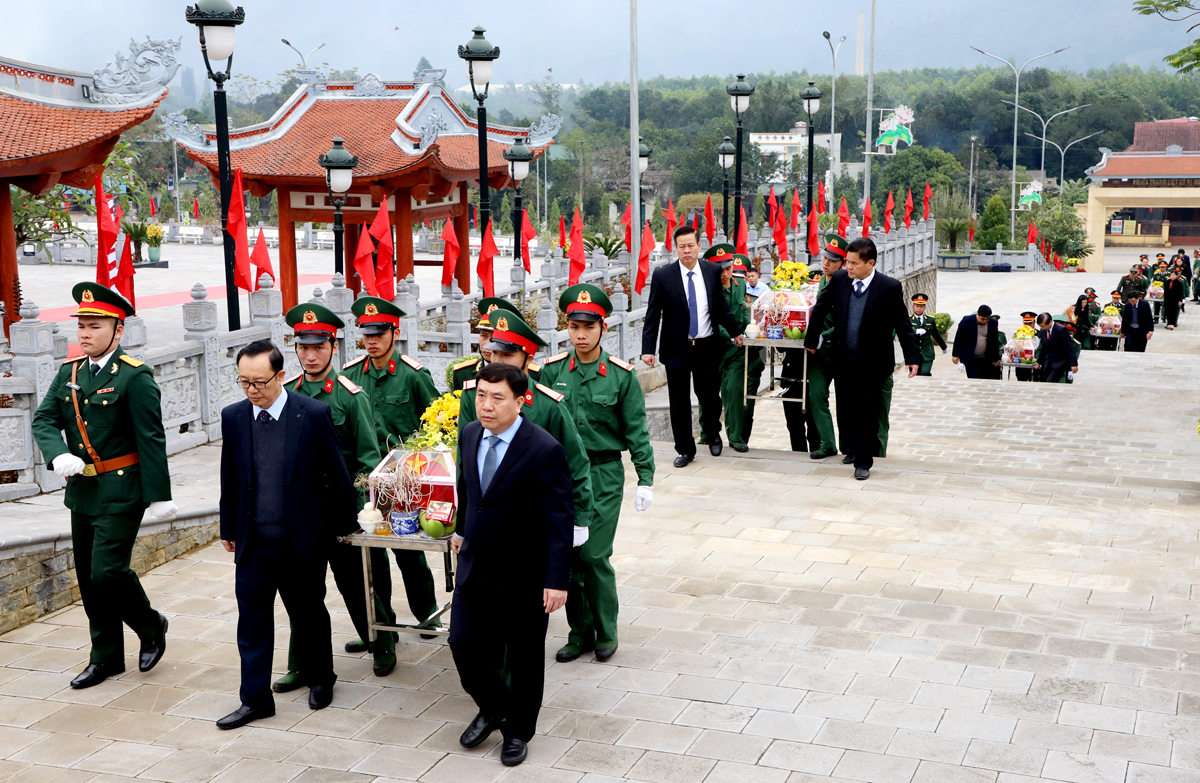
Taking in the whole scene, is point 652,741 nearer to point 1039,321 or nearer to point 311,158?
point 1039,321

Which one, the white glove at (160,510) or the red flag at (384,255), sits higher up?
the red flag at (384,255)

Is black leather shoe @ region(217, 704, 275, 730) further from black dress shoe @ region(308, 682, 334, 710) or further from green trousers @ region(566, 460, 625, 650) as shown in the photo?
green trousers @ region(566, 460, 625, 650)

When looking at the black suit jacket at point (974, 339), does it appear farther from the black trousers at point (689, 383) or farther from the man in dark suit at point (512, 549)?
the man in dark suit at point (512, 549)

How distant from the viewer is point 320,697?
541cm

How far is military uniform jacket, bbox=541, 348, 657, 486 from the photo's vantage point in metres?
5.96

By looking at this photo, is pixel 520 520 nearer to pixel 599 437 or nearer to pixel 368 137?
pixel 599 437

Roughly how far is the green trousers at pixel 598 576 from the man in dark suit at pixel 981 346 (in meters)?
11.1

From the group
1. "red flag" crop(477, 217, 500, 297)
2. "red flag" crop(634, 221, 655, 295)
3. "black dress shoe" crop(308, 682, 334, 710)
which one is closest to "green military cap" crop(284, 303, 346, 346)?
"black dress shoe" crop(308, 682, 334, 710)

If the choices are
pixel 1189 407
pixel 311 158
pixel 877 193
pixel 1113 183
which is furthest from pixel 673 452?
pixel 877 193

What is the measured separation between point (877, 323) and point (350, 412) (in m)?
4.70

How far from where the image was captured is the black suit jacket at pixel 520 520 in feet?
15.6

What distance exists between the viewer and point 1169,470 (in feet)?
34.1

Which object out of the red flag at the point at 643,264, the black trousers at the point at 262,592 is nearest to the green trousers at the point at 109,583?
the black trousers at the point at 262,592

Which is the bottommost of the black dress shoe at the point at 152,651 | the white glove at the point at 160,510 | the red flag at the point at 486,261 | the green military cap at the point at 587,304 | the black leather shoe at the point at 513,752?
the black leather shoe at the point at 513,752
